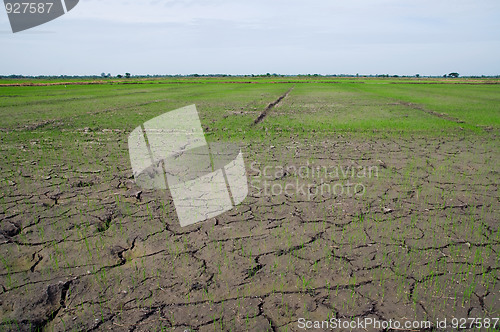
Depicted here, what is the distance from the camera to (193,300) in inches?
84.7

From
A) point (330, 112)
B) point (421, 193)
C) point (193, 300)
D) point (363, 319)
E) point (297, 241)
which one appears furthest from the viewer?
point (330, 112)

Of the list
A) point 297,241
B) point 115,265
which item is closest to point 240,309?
point 297,241

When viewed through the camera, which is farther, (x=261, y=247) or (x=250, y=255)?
(x=261, y=247)

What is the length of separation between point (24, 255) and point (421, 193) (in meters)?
4.57

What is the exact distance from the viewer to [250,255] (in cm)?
268

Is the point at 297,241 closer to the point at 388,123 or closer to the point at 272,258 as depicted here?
the point at 272,258

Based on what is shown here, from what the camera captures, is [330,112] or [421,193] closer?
[421,193]

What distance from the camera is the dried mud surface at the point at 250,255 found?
2045mm

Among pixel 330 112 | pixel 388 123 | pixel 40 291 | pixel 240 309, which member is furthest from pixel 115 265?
pixel 330 112

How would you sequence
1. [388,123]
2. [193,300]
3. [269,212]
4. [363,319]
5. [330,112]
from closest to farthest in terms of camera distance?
1. [363,319]
2. [193,300]
3. [269,212]
4. [388,123]
5. [330,112]

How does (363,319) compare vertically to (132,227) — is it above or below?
below

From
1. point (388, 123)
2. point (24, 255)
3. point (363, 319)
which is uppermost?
point (388, 123)

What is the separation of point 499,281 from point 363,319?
1.22m

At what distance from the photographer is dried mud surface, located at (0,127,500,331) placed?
204cm
